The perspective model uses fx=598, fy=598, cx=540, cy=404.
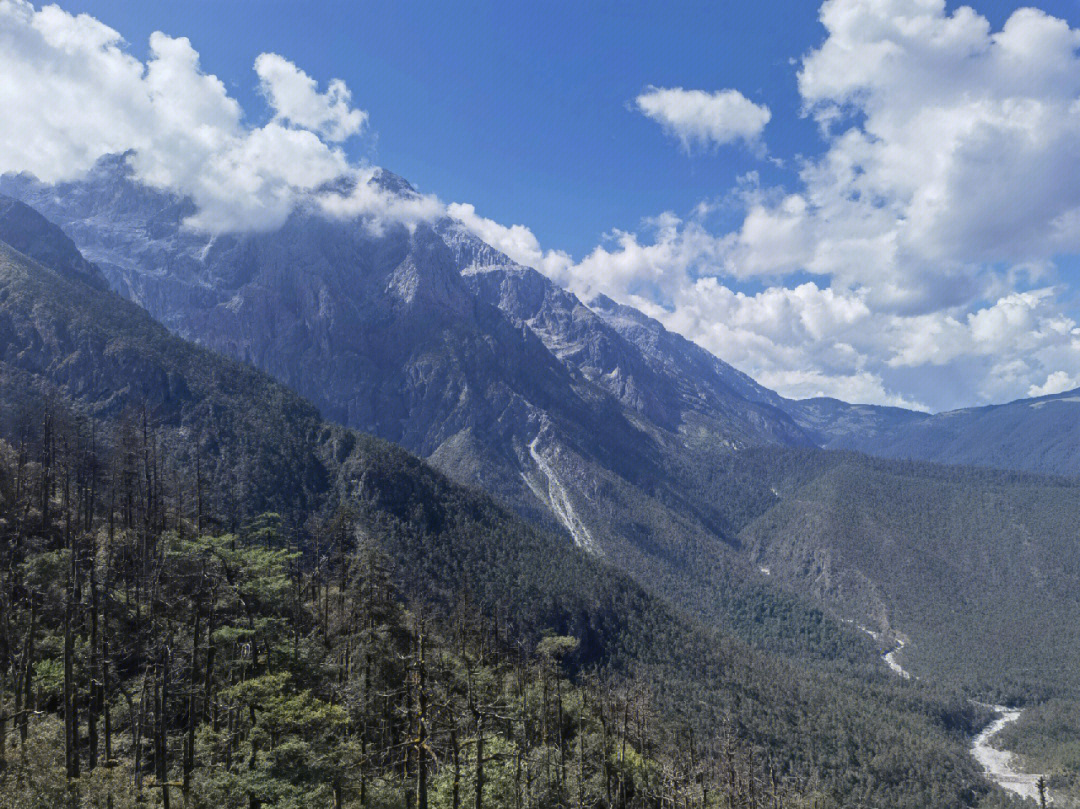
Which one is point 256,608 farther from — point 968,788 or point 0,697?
point 968,788

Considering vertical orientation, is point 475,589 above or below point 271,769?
below

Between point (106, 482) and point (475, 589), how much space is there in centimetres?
11858

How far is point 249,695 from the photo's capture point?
37.6 m

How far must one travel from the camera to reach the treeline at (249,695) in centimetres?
3275

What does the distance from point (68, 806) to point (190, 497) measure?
102 metres

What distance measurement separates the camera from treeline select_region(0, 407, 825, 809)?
32750 mm

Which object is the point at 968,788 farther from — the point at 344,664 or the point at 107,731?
the point at 107,731

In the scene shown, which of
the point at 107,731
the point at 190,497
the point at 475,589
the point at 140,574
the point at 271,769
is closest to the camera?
the point at 271,769

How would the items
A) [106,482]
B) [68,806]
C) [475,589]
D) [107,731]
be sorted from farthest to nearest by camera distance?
[475,589]
[106,482]
[107,731]
[68,806]

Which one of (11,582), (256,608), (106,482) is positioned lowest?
(256,608)

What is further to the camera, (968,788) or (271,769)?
(968,788)

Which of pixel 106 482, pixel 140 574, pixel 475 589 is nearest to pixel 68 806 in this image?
pixel 140 574

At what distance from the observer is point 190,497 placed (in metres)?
120

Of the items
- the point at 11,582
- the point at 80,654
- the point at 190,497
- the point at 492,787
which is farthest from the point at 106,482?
the point at 492,787
